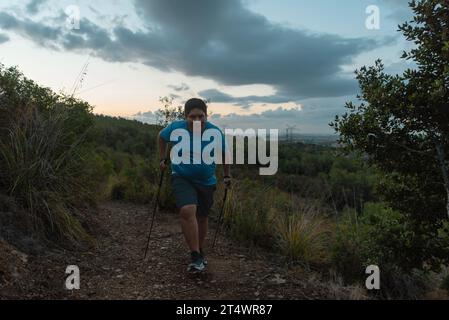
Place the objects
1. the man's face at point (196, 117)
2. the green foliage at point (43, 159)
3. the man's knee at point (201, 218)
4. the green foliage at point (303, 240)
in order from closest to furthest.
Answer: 1. the man's face at point (196, 117)
2. the man's knee at point (201, 218)
3. the green foliage at point (43, 159)
4. the green foliage at point (303, 240)

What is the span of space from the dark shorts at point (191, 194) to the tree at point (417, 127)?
173 centimetres

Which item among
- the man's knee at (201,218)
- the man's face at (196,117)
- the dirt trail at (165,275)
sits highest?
the man's face at (196,117)

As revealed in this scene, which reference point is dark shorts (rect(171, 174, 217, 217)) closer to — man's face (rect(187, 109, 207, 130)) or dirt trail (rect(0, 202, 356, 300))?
man's face (rect(187, 109, 207, 130))

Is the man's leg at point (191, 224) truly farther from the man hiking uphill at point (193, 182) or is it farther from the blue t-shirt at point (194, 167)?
the blue t-shirt at point (194, 167)

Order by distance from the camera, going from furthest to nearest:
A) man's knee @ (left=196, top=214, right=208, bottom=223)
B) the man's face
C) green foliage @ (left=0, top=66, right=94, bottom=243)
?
green foliage @ (left=0, top=66, right=94, bottom=243) < man's knee @ (left=196, top=214, right=208, bottom=223) < the man's face

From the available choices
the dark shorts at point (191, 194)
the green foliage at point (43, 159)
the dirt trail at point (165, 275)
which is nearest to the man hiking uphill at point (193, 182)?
the dark shorts at point (191, 194)

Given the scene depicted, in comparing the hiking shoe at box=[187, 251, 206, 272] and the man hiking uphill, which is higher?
the man hiking uphill

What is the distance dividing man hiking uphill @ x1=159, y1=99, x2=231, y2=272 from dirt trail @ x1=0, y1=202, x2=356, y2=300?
0.33 m

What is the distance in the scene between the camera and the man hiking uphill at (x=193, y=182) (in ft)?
14.7

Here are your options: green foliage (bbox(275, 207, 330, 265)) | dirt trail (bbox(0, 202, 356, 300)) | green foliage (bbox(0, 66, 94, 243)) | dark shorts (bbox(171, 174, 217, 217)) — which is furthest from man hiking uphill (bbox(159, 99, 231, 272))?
green foliage (bbox(0, 66, 94, 243))

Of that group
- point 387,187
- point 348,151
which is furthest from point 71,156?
point 387,187

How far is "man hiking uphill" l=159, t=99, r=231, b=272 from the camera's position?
4.48 metres

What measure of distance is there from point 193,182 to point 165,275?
1.15 m

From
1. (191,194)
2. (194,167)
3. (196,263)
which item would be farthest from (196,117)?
(196,263)
